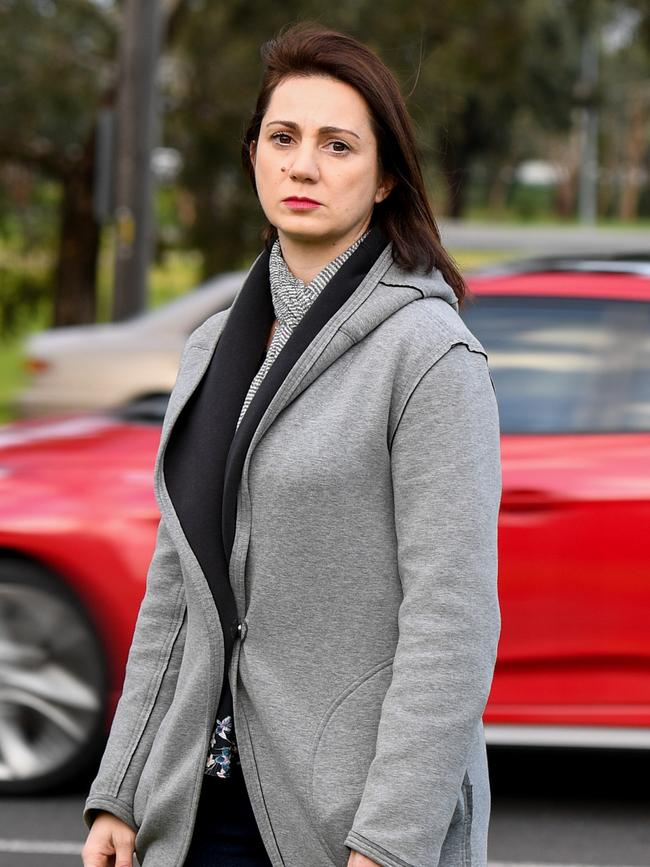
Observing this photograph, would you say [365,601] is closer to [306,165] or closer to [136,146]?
[306,165]

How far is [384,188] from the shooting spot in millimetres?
2035

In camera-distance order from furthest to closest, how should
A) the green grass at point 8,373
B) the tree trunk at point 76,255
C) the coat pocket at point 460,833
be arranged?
1. the tree trunk at point 76,255
2. the green grass at point 8,373
3. the coat pocket at point 460,833

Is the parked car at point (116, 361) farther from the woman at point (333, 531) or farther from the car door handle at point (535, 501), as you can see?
the woman at point (333, 531)

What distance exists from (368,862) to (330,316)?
0.63m

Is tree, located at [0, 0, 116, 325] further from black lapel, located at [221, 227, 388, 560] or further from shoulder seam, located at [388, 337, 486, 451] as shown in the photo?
shoulder seam, located at [388, 337, 486, 451]

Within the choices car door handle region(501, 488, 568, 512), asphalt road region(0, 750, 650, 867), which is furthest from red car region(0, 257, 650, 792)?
asphalt road region(0, 750, 650, 867)

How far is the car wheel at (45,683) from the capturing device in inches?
187

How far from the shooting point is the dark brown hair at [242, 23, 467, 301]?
77.8 inches

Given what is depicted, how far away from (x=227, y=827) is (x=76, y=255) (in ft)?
59.1

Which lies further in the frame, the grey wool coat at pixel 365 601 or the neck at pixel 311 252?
the neck at pixel 311 252

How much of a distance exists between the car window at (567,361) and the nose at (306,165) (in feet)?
8.97

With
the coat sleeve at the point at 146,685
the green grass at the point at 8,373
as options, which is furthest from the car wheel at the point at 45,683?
the green grass at the point at 8,373

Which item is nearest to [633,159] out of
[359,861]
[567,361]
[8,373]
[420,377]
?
[8,373]

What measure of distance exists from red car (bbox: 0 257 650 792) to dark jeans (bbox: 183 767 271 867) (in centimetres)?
245
